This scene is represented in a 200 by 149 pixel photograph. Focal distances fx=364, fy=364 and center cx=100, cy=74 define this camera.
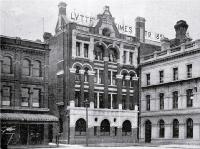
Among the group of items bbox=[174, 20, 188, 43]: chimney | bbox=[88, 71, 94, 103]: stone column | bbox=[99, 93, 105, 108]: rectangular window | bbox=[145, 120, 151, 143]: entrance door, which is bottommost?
bbox=[145, 120, 151, 143]: entrance door

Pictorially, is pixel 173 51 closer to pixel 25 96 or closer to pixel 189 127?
pixel 189 127

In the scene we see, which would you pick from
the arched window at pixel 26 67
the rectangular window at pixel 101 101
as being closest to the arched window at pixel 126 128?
the rectangular window at pixel 101 101

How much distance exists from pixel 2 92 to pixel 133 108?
20189mm

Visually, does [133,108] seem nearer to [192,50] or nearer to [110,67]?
[110,67]

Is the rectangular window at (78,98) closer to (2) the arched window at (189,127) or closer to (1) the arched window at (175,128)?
(1) the arched window at (175,128)

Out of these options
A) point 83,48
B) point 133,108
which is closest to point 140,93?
point 133,108

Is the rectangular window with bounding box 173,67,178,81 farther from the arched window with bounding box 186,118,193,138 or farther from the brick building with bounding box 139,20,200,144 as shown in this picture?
the arched window with bounding box 186,118,193,138

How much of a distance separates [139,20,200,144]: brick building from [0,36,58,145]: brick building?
15.6m

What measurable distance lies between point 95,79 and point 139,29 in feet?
36.3

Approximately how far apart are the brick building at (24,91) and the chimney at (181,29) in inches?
817

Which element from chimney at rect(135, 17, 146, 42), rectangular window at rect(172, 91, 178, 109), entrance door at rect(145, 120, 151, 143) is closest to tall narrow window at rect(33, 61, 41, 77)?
rectangular window at rect(172, 91, 178, 109)

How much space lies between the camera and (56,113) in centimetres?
4831

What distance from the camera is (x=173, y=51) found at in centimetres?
4781

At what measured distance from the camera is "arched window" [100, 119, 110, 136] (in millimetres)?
47906
